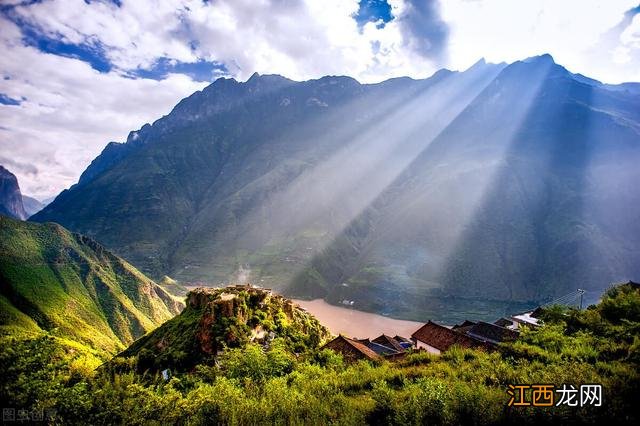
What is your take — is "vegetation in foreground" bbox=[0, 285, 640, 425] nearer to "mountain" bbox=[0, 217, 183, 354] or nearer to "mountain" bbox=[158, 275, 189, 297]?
"mountain" bbox=[0, 217, 183, 354]

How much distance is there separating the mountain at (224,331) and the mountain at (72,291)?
113 feet

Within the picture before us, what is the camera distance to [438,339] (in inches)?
1451

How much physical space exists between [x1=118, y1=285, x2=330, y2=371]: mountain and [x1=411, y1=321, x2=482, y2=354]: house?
38.8 ft

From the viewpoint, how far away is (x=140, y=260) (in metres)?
192

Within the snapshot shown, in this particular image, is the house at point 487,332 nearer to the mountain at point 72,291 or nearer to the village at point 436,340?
the village at point 436,340

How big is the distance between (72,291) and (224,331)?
64.1 m

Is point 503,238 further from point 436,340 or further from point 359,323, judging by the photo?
point 436,340

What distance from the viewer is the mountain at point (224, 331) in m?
26.8

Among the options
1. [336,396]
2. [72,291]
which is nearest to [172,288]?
[72,291]

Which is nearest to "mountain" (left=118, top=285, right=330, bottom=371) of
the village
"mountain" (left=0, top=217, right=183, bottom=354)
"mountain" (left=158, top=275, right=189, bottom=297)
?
the village

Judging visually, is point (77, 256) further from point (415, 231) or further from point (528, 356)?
point (415, 231)

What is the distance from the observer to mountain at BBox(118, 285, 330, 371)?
1054 inches

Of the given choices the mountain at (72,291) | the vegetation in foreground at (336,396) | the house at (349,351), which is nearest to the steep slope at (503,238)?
the mountain at (72,291)

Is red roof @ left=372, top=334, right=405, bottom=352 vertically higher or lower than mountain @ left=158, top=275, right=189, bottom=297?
lower
